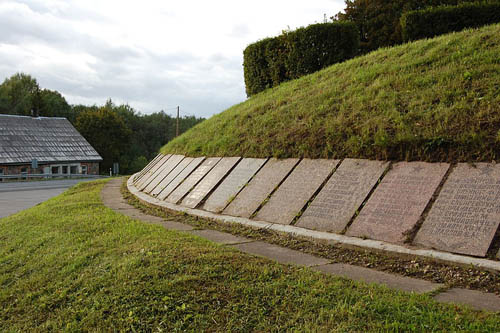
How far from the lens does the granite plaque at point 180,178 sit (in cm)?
940

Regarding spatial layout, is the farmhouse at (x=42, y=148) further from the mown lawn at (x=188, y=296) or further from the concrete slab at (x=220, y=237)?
the mown lawn at (x=188, y=296)

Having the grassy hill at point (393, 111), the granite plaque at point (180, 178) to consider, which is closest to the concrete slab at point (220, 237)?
the grassy hill at point (393, 111)

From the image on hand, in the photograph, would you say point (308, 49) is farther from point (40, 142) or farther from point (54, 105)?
point (54, 105)

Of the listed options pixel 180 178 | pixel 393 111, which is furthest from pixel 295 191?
pixel 180 178

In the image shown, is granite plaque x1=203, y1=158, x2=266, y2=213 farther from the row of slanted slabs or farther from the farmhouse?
the farmhouse

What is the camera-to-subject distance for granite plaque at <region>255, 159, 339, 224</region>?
5996mm

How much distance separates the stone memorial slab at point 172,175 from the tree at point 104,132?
4921 cm

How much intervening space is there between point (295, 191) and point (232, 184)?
1.64m

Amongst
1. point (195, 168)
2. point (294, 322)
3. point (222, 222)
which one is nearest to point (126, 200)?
point (195, 168)

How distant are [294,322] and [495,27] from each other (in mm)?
8624

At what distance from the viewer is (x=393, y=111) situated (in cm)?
657

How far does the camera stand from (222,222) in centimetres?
651

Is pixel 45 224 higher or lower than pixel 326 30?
lower

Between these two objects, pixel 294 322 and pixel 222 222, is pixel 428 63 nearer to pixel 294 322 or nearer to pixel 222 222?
pixel 222 222
